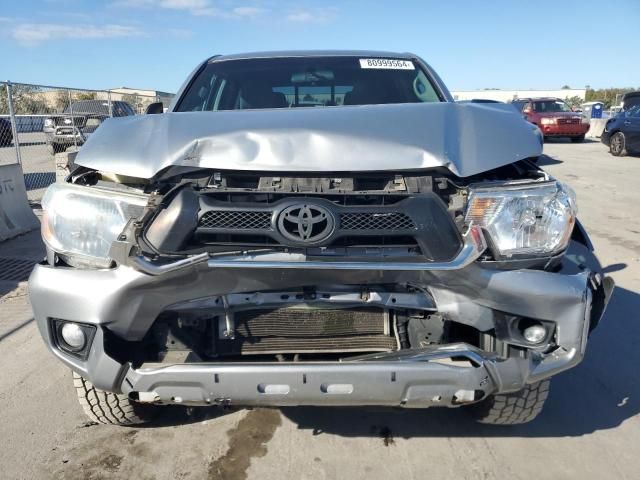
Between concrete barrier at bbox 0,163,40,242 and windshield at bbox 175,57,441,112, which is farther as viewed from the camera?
concrete barrier at bbox 0,163,40,242

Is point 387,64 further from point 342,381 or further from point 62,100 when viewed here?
point 62,100

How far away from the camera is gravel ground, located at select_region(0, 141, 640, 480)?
2512mm

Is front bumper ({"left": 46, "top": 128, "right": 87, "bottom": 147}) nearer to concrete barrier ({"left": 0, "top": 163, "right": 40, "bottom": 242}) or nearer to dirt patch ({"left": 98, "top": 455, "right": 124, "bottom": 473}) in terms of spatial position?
concrete barrier ({"left": 0, "top": 163, "right": 40, "bottom": 242})

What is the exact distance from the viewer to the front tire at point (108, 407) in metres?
2.61

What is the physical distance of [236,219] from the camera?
211 centimetres

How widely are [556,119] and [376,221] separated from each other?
20.7m

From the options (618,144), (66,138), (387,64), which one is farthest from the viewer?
(618,144)

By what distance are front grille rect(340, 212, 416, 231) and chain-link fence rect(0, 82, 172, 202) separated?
666 centimetres

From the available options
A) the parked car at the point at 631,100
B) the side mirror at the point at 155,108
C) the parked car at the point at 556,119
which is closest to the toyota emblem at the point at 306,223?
the side mirror at the point at 155,108

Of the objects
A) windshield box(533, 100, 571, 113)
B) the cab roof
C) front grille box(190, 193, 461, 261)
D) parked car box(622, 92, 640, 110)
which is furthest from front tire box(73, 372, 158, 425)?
windshield box(533, 100, 571, 113)

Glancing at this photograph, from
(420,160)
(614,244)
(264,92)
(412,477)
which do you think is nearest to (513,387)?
(412,477)

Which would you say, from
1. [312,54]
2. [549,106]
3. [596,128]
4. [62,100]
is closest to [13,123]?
[62,100]

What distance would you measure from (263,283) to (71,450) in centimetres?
143

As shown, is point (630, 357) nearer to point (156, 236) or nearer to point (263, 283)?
point (263, 283)
